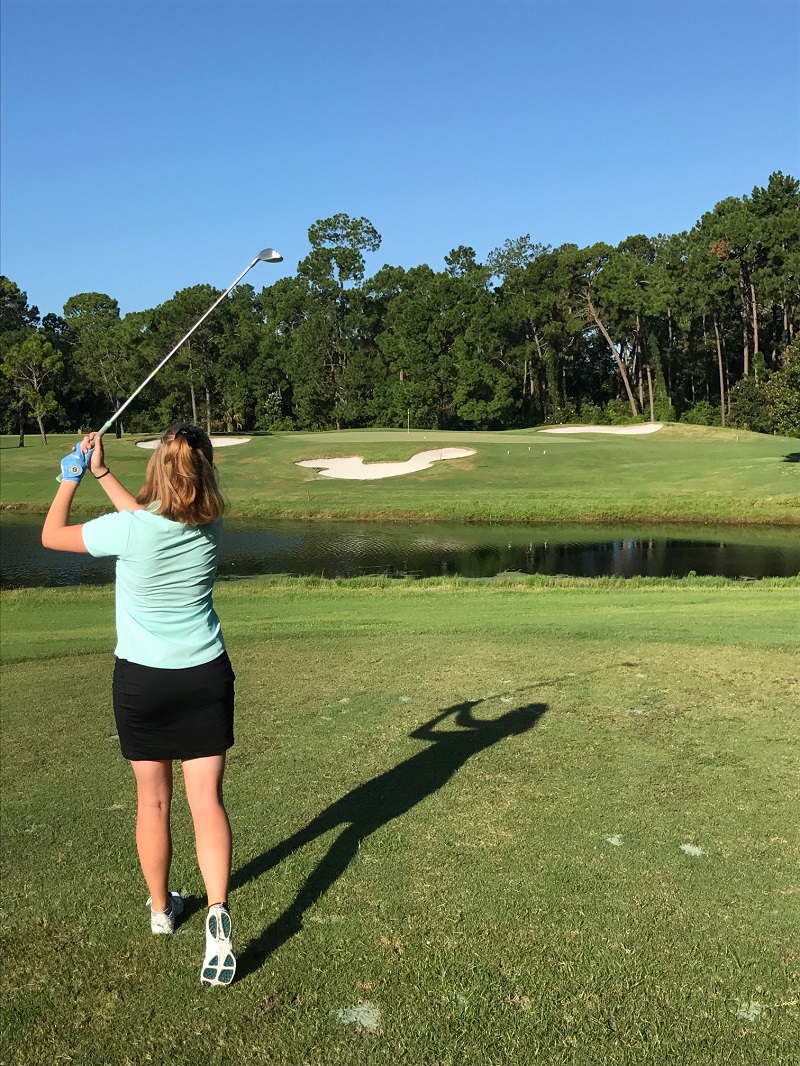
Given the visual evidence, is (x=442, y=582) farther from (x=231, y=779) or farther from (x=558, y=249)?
(x=558, y=249)

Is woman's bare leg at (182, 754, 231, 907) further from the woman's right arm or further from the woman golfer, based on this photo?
the woman's right arm

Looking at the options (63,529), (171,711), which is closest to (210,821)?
(171,711)

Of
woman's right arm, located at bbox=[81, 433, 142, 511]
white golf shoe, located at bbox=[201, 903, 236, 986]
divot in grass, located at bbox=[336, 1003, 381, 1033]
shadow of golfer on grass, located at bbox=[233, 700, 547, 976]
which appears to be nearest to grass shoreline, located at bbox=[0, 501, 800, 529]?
shadow of golfer on grass, located at bbox=[233, 700, 547, 976]

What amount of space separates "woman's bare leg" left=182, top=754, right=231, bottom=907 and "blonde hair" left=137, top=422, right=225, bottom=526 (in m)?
1.04

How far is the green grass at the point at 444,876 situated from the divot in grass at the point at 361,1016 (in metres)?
0.03

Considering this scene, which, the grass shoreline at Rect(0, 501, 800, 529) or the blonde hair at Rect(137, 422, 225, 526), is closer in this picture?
the blonde hair at Rect(137, 422, 225, 526)

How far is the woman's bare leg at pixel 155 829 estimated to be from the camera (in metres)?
3.83

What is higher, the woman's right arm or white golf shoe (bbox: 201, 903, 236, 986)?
the woman's right arm

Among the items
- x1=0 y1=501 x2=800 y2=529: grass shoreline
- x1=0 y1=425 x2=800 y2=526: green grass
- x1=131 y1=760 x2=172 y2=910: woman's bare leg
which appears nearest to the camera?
x1=131 y1=760 x2=172 y2=910: woman's bare leg

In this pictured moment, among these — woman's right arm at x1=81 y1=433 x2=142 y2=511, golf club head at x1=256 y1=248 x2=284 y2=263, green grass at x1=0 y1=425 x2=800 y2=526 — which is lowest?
green grass at x1=0 y1=425 x2=800 y2=526

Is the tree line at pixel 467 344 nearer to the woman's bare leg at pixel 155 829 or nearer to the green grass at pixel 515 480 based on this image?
the green grass at pixel 515 480

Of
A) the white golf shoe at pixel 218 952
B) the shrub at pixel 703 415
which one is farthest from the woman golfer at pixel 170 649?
the shrub at pixel 703 415

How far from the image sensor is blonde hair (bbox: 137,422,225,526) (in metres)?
3.71

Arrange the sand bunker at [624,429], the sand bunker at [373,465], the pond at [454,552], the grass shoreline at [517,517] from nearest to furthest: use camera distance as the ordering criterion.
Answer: the pond at [454,552] < the grass shoreline at [517,517] < the sand bunker at [373,465] < the sand bunker at [624,429]
